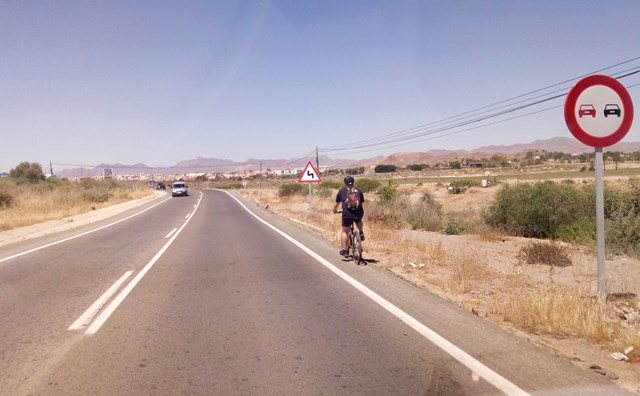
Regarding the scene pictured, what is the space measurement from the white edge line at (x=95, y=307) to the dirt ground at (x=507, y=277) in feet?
17.5

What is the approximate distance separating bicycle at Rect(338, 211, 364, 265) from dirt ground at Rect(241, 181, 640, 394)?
342 millimetres

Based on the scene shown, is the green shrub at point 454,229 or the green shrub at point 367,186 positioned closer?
the green shrub at point 454,229

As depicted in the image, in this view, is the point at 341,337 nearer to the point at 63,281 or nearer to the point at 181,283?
the point at 181,283

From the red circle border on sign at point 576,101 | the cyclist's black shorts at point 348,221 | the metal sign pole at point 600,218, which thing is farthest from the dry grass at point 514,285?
the red circle border on sign at point 576,101

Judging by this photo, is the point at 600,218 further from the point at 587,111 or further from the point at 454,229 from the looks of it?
the point at 454,229

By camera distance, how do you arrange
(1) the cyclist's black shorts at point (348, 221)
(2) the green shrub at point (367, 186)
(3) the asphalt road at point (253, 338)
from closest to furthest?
(3) the asphalt road at point (253, 338) → (1) the cyclist's black shorts at point (348, 221) → (2) the green shrub at point (367, 186)

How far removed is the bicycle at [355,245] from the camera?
39.5ft

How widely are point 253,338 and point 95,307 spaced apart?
3.21 meters

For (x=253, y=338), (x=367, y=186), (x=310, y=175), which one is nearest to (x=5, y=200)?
(x=310, y=175)

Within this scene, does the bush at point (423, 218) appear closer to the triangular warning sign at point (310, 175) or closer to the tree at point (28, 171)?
the triangular warning sign at point (310, 175)

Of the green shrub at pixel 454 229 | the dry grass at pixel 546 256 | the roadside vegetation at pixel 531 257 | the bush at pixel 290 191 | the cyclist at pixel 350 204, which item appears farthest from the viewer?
the bush at pixel 290 191

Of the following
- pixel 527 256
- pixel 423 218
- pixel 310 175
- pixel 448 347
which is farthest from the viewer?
pixel 310 175

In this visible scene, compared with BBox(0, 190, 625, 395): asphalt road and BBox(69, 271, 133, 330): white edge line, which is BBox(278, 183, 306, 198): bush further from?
BBox(69, 271, 133, 330): white edge line

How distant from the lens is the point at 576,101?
22.2 feet
